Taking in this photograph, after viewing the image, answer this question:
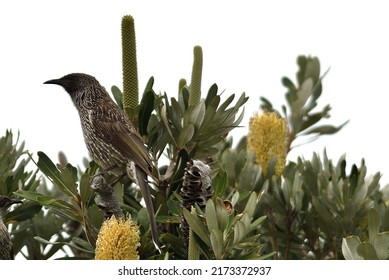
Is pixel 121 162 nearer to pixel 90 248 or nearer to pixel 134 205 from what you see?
pixel 134 205

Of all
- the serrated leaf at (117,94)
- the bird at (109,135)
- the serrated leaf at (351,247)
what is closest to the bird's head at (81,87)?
the bird at (109,135)

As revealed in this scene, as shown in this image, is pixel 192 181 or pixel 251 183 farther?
pixel 251 183

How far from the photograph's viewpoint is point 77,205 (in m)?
4.26

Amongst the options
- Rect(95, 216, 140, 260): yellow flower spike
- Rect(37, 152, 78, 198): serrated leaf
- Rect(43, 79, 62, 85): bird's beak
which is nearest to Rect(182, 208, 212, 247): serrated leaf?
Rect(95, 216, 140, 260): yellow flower spike

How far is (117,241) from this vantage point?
3893 millimetres

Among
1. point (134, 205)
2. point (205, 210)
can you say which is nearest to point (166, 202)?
point (134, 205)

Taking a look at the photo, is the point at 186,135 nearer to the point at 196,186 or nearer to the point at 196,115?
the point at 196,115

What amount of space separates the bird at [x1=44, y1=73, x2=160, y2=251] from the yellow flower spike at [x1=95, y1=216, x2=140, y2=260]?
160 mm

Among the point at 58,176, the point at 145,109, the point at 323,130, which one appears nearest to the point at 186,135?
the point at 145,109

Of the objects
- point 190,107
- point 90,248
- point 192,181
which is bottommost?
point 90,248

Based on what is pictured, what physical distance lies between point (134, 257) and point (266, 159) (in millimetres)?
1565

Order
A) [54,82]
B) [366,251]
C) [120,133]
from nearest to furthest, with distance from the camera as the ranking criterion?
[366,251] → [120,133] → [54,82]

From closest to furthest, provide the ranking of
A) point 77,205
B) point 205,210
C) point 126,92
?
point 205,210, point 77,205, point 126,92

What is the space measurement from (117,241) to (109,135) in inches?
55.6
